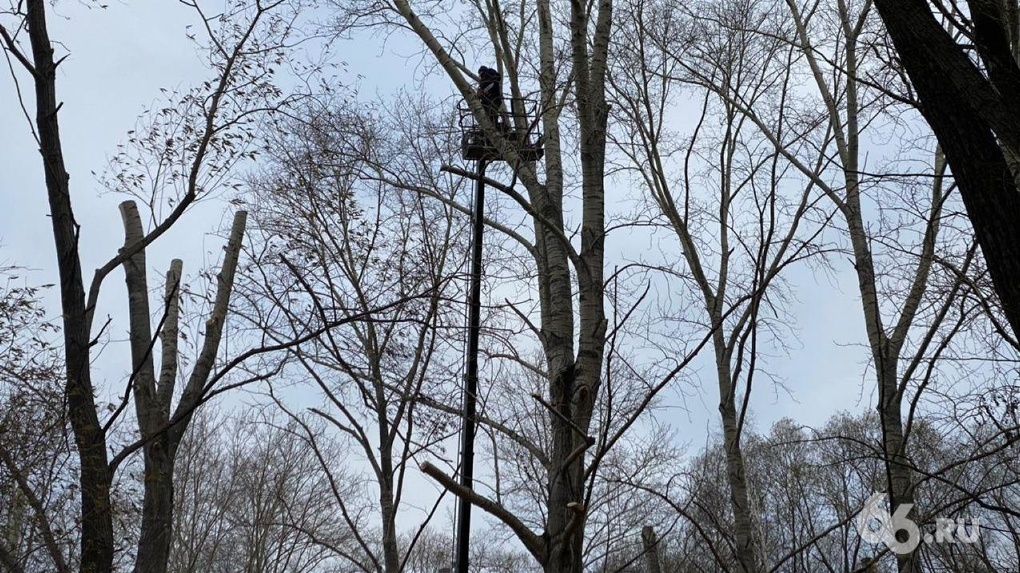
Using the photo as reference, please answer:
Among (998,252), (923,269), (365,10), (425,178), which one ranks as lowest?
(998,252)

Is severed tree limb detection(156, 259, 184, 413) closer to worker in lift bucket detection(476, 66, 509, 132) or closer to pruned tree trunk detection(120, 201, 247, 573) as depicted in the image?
pruned tree trunk detection(120, 201, 247, 573)

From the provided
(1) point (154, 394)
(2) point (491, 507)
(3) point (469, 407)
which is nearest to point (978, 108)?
(2) point (491, 507)

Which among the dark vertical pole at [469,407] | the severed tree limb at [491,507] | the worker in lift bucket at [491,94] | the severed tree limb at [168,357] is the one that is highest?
the worker in lift bucket at [491,94]

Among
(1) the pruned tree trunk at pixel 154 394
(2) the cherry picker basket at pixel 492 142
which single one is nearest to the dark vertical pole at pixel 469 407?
(2) the cherry picker basket at pixel 492 142

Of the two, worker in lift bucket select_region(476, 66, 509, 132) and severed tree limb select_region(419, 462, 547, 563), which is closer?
severed tree limb select_region(419, 462, 547, 563)

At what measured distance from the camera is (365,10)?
7.12 metres

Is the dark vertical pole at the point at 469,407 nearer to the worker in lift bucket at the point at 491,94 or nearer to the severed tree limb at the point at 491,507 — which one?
the worker in lift bucket at the point at 491,94

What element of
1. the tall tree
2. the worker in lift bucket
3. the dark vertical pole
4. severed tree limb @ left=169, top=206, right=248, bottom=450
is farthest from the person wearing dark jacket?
severed tree limb @ left=169, top=206, right=248, bottom=450

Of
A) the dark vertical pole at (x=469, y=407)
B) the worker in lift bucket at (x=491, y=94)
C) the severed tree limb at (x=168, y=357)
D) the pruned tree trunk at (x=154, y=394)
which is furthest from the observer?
the severed tree limb at (x=168, y=357)

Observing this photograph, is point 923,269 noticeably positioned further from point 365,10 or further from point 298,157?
point 298,157

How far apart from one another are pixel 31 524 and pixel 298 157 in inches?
170

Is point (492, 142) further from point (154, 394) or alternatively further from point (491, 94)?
point (154, 394)

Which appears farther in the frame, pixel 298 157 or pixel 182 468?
pixel 182 468

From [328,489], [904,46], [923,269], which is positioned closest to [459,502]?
[904,46]
